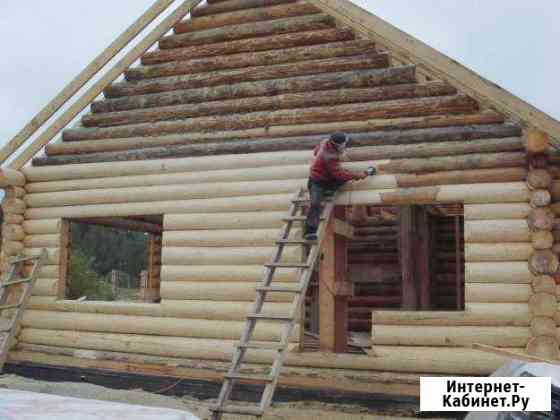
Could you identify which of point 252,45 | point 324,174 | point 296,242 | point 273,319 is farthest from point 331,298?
point 252,45

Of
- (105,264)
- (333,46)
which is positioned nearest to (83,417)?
(333,46)

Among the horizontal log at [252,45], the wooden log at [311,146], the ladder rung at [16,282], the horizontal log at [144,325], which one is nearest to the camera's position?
the wooden log at [311,146]

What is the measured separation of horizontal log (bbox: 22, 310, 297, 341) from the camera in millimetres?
8977

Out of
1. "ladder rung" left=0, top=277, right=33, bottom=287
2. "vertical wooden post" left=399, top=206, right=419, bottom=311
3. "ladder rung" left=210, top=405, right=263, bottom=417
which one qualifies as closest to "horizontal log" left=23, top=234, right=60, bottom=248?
"ladder rung" left=0, top=277, right=33, bottom=287

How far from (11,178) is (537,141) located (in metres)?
7.38

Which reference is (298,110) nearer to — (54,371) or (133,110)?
(133,110)

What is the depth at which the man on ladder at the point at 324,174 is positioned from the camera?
7.95 metres

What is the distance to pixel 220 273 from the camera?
9.23 m

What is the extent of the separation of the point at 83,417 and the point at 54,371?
23.9 ft

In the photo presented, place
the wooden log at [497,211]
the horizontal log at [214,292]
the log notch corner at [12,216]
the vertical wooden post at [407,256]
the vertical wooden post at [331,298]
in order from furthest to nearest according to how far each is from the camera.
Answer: the vertical wooden post at [407,256], the log notch corner at [12,216], the horizontal log at [214,292], the vertical wooden post at [331,298], the wooden log at [497,211]

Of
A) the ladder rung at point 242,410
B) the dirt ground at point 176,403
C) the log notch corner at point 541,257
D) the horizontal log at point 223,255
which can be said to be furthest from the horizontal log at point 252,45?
the ladder rung at point 242,410

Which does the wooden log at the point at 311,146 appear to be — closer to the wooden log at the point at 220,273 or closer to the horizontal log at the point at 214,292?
the wooden log at the point at 220,273

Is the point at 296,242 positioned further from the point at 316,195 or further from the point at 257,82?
the point at 257,82

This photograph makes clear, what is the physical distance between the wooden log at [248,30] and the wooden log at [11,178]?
115 inches
